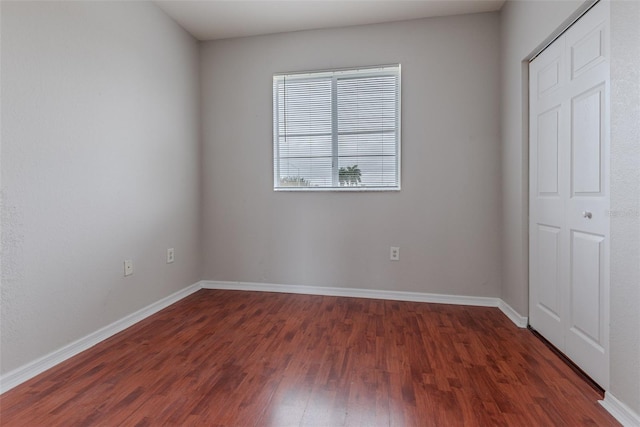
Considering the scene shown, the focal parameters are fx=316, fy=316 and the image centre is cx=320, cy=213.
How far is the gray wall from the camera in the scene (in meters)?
2.94

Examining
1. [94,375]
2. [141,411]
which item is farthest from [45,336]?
[141,411]

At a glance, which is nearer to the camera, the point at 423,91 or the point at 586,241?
the point at 586,241

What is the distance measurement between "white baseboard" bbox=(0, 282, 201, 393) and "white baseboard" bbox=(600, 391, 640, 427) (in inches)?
117

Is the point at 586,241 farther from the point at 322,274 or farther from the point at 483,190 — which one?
the point at 322,274

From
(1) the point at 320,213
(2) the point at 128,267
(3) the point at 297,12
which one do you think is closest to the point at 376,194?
(1) the point at 320,213

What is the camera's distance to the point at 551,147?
2119mm

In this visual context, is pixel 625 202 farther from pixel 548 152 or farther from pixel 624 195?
pixel 548 152

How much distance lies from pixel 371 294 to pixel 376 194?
3.28 ft

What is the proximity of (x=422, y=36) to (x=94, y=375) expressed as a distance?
364cm

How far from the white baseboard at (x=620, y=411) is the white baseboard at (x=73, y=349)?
2962mm

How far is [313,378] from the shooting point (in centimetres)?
175

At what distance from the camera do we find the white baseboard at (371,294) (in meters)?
2.94

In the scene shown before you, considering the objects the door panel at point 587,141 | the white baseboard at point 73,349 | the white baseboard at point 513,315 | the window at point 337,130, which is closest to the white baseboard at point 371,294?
the white baseboard at point 513,315

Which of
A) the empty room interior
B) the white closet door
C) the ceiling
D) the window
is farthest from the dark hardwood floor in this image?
the ceiling
